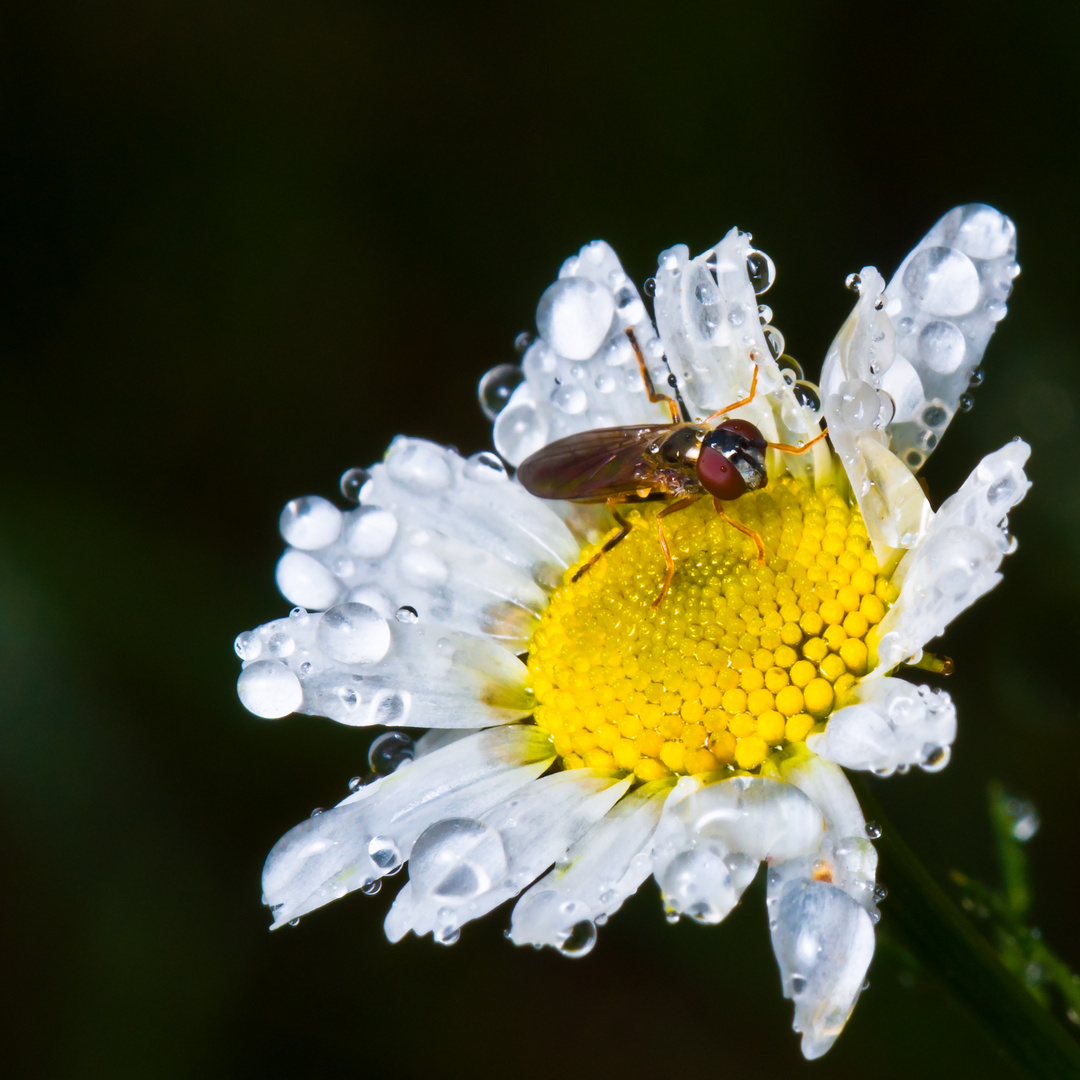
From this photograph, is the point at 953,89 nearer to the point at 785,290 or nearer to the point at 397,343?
the point at 785,290

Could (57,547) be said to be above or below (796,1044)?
above

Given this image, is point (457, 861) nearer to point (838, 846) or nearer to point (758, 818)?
point (758, 818)

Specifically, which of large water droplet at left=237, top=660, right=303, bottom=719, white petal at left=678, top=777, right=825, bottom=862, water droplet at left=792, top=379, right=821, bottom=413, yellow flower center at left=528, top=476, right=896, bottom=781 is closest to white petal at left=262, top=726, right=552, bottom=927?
yellow flower center at left=528, top=476, right=896, bottom=781

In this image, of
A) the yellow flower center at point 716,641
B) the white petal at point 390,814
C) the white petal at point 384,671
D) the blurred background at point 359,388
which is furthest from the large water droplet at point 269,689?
the blurred background at point 359,388

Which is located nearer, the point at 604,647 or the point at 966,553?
the point at 966,553

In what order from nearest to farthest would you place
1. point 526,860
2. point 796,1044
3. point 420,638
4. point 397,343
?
point 526,860, point 420,638, point 796,1044, point 397,343

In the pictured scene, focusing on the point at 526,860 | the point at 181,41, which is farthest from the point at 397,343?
the point at 526,860

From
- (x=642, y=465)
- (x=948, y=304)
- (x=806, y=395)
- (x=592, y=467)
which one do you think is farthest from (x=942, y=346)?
(x=592, y=467)
